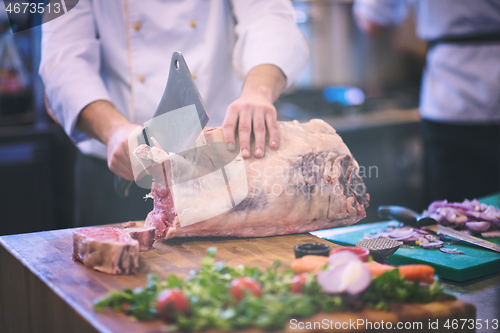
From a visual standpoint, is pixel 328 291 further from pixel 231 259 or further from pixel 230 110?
pixel 230 110


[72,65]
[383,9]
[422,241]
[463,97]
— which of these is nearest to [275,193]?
[422,241]

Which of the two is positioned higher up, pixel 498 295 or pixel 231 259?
pixel 231 259

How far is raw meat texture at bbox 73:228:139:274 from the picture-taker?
1.44 metres

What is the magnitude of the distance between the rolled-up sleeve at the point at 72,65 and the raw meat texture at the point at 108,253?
0.80 meters

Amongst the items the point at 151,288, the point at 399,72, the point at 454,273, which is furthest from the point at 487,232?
the point at 399,72

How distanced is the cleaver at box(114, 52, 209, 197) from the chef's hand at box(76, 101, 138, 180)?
4.1 inches

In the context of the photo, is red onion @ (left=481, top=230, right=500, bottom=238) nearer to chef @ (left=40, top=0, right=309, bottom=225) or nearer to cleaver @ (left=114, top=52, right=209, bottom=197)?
chef @ (left=40, top=0, right=309, bottom=225)

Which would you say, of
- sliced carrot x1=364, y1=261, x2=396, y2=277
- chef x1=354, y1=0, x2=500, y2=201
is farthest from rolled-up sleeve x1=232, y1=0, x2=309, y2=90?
chef x1=354, y1=0, x2=500, y2=201

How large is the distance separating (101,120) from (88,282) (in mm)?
865

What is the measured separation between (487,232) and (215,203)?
1160mm

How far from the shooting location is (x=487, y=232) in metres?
1.97

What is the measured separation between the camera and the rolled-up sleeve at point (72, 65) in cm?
210

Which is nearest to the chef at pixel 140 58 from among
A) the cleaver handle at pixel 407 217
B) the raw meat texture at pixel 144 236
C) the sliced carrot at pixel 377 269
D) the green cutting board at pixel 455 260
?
the raw meat texture at pixel 144 236

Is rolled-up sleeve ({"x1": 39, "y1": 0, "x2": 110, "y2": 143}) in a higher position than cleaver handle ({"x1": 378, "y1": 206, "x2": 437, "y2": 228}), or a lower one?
higher
